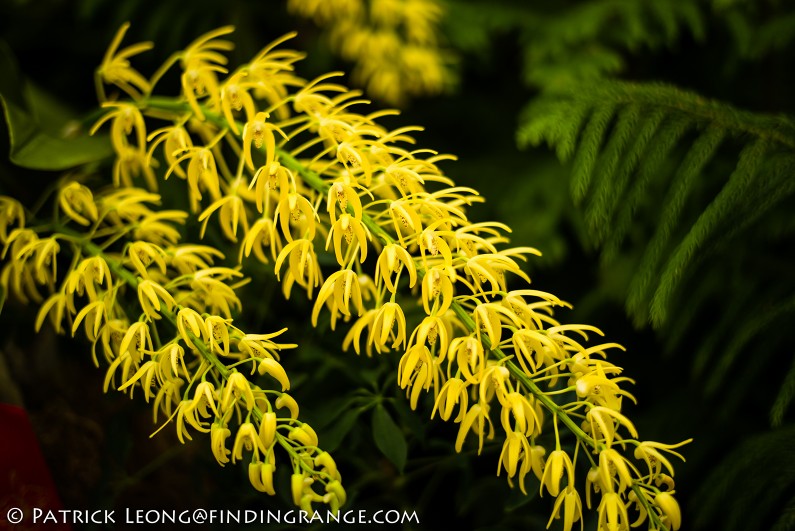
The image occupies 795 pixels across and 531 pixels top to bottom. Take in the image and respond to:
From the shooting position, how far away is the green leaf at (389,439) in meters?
0.64

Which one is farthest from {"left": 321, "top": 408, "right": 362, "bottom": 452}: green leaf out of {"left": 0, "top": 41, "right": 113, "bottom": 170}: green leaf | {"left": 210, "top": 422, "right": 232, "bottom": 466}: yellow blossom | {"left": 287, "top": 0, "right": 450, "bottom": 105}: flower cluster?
{"left": 287, "top": 0, "right": 450, "bottom": 105}: flower cluster

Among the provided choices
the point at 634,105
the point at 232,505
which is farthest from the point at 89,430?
the point at 634,105

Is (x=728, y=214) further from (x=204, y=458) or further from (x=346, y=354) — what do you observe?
(x=204, y=458)

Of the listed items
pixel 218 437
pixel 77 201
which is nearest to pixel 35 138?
pixel 77 201

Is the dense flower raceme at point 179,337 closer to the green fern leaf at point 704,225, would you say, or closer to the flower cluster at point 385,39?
the green fern leaf at point 704,225

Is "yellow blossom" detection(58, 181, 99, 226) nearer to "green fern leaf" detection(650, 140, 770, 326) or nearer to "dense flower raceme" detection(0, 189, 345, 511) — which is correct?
"dense flower raceme" detection(0, 189, 345, 511)

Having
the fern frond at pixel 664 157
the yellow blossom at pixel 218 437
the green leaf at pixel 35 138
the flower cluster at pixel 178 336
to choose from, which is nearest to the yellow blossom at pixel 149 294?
the flower cluster at pixel 178 336

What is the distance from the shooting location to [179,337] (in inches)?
23.0

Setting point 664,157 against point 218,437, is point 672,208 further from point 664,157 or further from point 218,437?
point 218,437

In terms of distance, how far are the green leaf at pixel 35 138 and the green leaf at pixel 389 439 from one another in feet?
1.45

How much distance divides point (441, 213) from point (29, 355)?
0.62m

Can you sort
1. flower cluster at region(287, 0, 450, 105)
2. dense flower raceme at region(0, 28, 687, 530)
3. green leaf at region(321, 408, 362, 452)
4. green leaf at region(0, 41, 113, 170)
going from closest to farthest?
1. dense flower raceme at region(0, 28, 687, 530)
2. green leaf at region(321, 408, 362, 452)
3. green leaf at region(0, 41, 113, 170)
4. flower cluster at region(287, 0, 450, 105)

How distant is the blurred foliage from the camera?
0.74 metres

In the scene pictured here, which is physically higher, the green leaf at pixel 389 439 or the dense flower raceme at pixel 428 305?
the dense flower raceme at pixel 428 305
